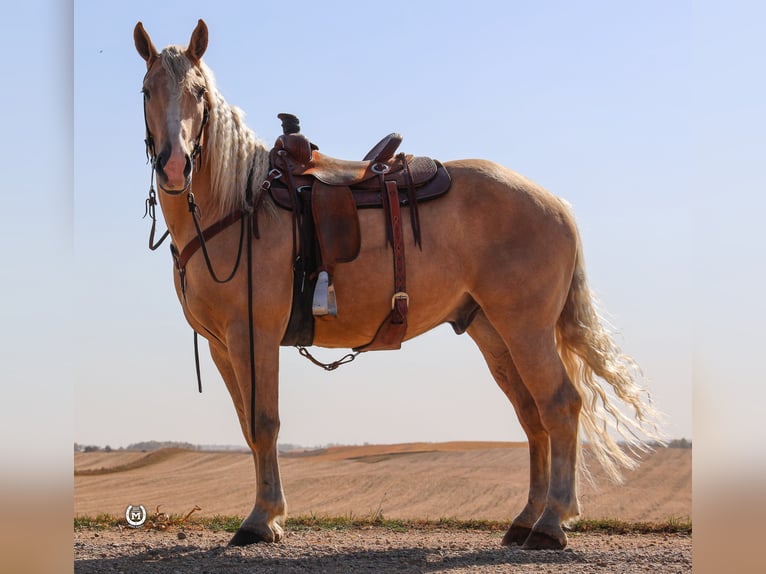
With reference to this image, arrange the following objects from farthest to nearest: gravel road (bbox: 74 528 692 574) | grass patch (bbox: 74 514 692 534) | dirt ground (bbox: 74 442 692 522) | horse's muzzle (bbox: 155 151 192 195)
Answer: dirt ground (bbox: 74 442 692 522) < grass patch (bbox: 74 514 692 534) < horse's muzzle (bbox: 155 151 192 195) < gravel road (bbox: 74 528 692 574)

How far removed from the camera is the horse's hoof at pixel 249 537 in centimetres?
583

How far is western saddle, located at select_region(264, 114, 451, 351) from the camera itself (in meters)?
6.15

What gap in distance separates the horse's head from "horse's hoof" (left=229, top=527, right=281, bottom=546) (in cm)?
233

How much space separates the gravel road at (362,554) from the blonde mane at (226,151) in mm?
2371

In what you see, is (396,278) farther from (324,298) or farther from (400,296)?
(324,298)

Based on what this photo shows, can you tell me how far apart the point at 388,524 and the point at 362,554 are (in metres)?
1.64

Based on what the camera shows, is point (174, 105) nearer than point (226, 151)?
Yes

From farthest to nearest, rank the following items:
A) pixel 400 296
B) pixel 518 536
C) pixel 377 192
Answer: pixel 518 536 → pixel 377 192 → pixel 400 296

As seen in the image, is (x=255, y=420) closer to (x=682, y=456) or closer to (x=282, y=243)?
(x=282, y=243)

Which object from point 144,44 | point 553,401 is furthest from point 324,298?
point 144,44

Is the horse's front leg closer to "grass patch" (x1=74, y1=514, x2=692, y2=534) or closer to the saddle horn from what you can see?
"grass patch" (x1=74, y1=514, x2=692, y2=534)

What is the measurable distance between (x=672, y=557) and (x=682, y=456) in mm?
7414

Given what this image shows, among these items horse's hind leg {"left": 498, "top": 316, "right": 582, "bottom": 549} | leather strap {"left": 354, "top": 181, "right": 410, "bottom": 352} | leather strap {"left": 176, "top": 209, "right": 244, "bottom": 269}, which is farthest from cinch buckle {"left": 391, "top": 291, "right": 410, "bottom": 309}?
leather strap {"left": 176, "top": 209, "right": 244, "bottom": 269}

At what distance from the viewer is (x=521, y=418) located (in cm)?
691
